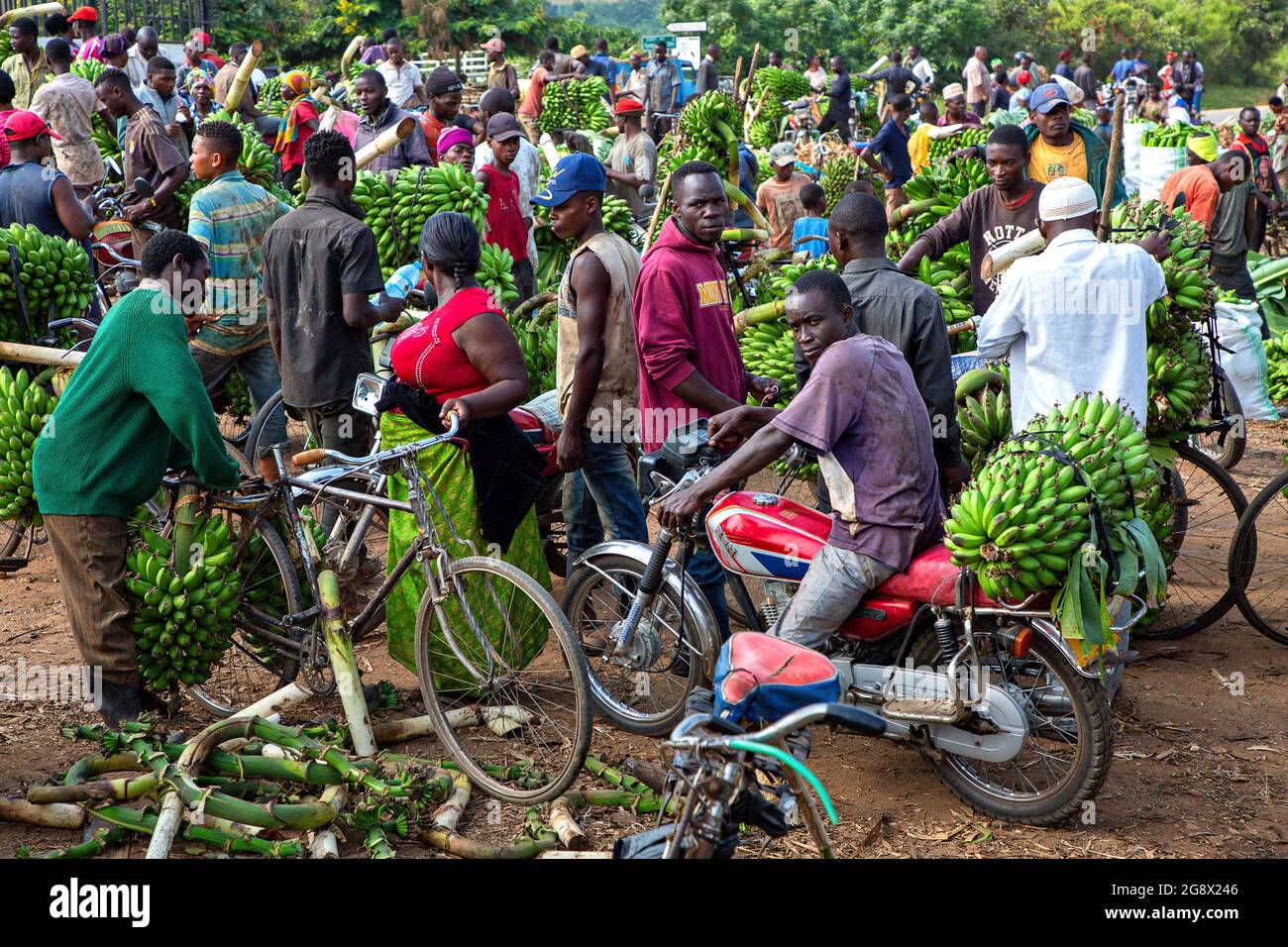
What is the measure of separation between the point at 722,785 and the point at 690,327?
2.90 metres

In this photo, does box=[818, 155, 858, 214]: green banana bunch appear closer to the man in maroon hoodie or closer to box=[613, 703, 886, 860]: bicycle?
the man in maroon hoodie

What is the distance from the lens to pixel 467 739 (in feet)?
16.7

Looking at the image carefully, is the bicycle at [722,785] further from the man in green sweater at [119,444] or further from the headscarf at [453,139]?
the headscarf at [453,139]

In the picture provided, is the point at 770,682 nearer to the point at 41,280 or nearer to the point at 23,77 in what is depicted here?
the point at 41,280

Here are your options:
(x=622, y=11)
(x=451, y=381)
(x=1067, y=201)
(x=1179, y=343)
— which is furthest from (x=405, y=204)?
(x=622, y=11)

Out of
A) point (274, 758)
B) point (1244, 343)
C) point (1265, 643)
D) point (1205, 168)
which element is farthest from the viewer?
point (1205, 168)

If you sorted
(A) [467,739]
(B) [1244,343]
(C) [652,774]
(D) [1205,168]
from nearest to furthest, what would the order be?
(C) [652,774], (A) [467,739], (B) [1244,343], (D) [1205,168]

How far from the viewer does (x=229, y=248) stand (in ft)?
23.5

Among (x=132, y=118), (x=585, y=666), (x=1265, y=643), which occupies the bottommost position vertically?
(x=1265, y=643)

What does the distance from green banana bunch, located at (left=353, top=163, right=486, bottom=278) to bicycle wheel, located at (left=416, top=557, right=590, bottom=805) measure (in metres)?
3.53

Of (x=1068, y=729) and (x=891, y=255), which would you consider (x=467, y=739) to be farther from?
(x=891, y=255)
